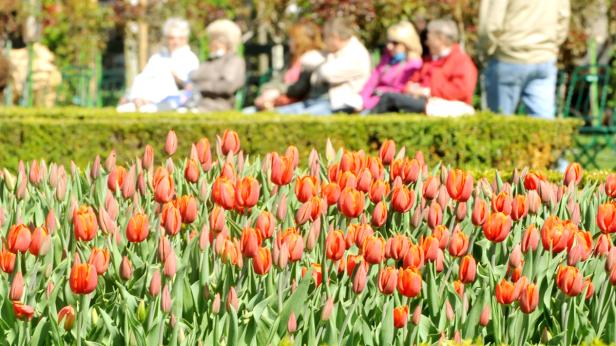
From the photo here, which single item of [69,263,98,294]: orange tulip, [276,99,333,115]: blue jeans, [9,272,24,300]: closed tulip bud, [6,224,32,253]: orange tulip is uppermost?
[6,224,32,253]: orange tulip

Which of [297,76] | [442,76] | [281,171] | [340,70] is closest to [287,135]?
[442,76]

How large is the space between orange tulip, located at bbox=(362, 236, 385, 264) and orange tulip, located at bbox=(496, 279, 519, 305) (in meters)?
0.32

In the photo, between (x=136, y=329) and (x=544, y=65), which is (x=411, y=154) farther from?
(x=136, y=329)

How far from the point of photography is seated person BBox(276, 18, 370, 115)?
38.9 ft

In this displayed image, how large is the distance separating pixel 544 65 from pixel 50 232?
314 inches

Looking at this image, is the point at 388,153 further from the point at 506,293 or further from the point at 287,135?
the point at 287,135

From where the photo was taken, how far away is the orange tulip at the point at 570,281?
10.8ft

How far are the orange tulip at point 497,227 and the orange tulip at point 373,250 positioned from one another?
419 mm

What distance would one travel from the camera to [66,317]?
3.28 metres

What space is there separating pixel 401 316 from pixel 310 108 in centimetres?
897

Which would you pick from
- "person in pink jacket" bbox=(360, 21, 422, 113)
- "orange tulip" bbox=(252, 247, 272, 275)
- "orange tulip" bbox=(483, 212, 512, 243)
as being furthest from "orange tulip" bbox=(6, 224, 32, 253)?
"person in pink jacket" bbox=(360, 21, 422, 113)

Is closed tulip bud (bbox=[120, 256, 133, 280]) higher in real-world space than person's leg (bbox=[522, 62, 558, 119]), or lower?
higher

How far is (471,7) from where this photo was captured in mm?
17047

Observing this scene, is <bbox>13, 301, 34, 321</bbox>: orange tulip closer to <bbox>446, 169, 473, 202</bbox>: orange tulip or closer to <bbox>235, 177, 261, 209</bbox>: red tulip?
<bbox>235, 177, 261, 209</bbox>: red tulip
